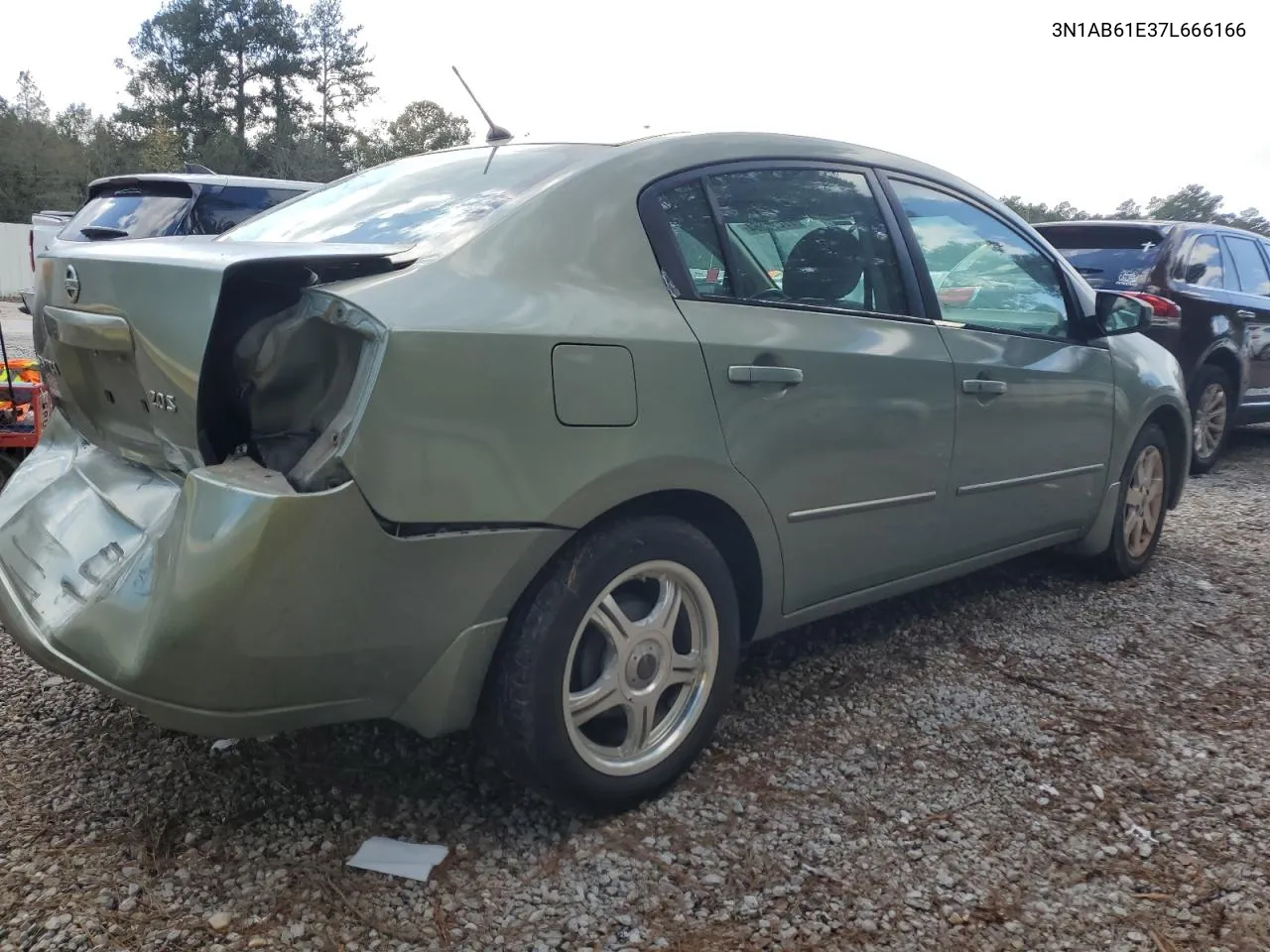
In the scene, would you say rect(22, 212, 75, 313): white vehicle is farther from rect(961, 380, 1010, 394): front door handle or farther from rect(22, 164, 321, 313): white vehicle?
rect(961, 380, 1010, 394): front door handle

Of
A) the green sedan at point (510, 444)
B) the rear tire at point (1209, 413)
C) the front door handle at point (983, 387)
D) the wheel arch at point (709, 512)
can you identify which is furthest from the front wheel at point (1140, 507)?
the rear tire at point (1209, 413)

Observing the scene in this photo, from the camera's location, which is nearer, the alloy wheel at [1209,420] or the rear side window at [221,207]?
the rear side window at [221,207]

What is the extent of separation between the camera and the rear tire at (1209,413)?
23.9 ft

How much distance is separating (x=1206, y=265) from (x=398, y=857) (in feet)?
23.4

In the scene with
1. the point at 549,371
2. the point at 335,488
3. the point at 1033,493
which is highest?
the point at 549,371

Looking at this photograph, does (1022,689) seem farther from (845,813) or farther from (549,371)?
(549,371)

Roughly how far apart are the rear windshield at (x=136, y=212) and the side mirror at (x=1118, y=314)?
5.68m

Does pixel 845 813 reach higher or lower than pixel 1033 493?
lower

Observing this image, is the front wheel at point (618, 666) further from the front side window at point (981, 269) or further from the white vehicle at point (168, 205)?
the white vehicle at point (168, 205)

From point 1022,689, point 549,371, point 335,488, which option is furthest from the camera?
point 1022,689

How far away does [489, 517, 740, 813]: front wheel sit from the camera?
2.21 m

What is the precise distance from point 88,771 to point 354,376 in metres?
1.37

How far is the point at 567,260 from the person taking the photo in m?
2.30

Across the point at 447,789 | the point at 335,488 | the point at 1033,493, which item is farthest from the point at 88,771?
the point at 1033,493
